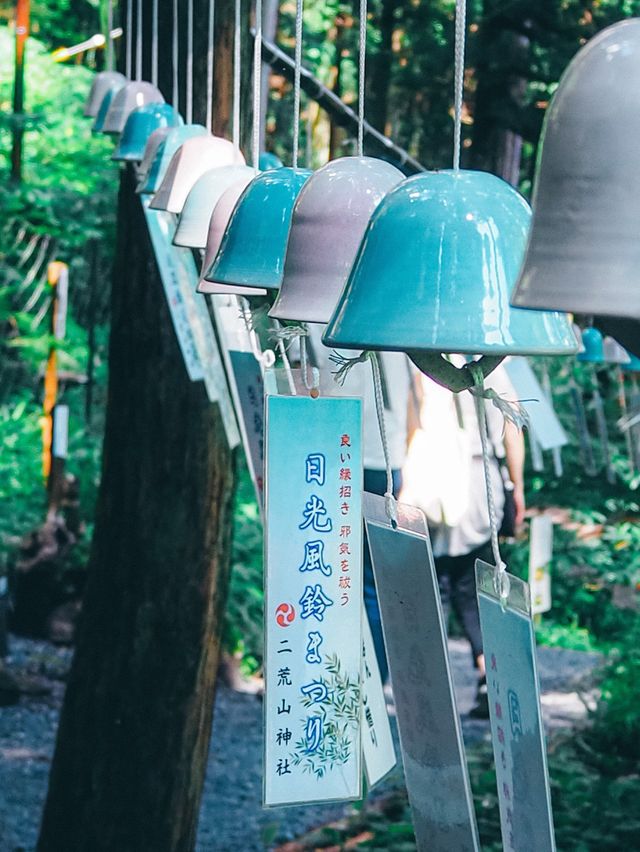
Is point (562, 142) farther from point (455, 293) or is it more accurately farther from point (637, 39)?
point (455, 293)

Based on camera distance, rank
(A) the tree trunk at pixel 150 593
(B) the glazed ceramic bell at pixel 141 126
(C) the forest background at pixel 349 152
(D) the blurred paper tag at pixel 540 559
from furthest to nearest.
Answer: (C) the forest background at pixel 349 152 < (D) the blurred paper tag at pixel 540 559 < (A) the tree trunk at pixel 150 593 < (B) the glazed ceramic bell at pixel 141 126

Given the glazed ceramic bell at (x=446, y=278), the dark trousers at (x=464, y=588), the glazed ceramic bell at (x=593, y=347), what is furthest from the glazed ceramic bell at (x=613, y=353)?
the glazed ceramic bell at (x=446, y=278)

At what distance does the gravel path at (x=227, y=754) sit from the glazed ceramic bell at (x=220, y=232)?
3.71m

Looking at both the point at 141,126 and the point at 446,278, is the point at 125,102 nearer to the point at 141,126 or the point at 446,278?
the point at 141,126

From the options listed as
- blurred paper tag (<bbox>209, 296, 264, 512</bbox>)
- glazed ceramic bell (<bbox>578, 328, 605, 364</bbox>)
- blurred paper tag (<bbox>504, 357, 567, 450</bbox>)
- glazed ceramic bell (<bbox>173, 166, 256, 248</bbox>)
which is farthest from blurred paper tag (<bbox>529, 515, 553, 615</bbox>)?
glazed ceramic bell (<bbox>173, 166, 256, 248</bbox>)

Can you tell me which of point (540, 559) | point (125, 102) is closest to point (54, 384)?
point (540, 559)

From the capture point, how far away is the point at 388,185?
154cm

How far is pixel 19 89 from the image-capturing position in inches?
327

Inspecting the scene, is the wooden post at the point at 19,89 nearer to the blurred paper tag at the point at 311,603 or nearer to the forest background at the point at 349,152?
the forest background at the point at 349,152

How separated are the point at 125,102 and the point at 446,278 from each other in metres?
2.59

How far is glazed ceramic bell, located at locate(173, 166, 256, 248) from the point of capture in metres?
2.22

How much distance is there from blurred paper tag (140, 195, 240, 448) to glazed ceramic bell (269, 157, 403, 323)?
1.81 metres

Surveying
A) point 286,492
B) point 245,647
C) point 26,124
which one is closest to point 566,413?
point 245,647

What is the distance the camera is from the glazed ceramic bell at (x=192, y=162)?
2.46m
